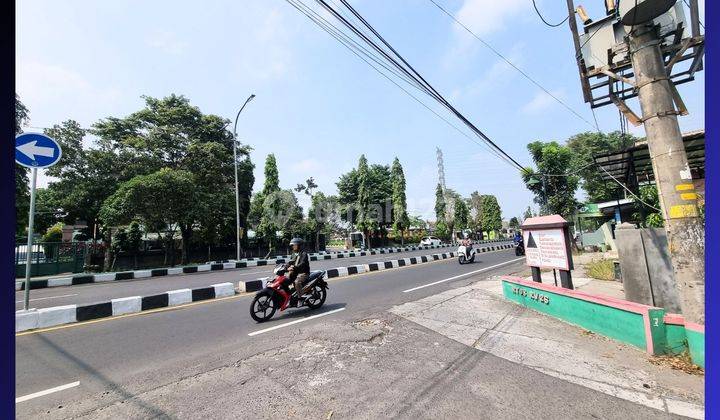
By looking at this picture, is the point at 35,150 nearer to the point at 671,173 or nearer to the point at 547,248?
the point at 671,173

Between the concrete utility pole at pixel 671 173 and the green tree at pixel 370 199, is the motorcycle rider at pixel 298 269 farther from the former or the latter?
the green tree at pixel 370 199

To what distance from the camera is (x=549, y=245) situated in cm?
741

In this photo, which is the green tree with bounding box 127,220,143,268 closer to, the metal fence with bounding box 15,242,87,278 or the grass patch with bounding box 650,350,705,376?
the metal fence with bounding box 15,242,87,278

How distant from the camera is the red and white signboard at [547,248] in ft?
23.0

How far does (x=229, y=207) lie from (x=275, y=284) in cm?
2096

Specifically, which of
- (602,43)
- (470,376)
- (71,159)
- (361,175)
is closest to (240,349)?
(470,376)

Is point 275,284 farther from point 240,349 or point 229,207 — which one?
point 229,207

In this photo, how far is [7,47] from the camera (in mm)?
1120

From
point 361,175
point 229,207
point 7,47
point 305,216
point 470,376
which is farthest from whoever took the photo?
point 361,175

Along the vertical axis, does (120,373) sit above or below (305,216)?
below

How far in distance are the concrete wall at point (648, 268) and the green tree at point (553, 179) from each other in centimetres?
1706

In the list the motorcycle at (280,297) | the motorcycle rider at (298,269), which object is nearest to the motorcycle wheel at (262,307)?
the motorcycle at (280,297)

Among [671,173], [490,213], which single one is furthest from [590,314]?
[490,213]

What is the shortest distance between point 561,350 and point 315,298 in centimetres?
467
